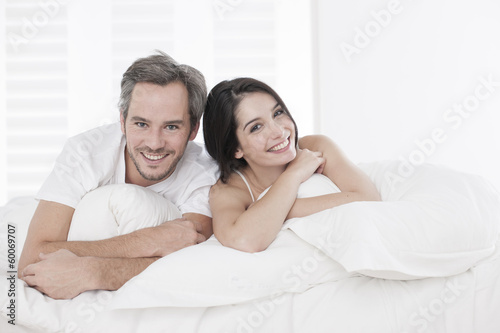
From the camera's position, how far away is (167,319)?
115 cm

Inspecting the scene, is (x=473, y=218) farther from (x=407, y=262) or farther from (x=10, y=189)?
(x=10, y=189)

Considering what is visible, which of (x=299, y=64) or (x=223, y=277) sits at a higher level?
(x=299, y=64)

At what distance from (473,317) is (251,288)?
52 cm

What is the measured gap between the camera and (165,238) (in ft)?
4.57

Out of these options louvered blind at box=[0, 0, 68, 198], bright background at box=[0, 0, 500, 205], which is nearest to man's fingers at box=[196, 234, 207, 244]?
bright background at box=[0, 0, 500, 205]

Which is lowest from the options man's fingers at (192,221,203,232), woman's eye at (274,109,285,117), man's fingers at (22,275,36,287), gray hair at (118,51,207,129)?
man's fingers at (22,275,36,287)

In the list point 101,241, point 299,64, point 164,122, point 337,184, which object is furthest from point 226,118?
point 299,64

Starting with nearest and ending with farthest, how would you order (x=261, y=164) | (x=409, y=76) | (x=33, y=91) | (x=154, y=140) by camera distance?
(x=154, y=140) → (x=261, y=164) → (x=409, y=76) → (x=33, y=91)

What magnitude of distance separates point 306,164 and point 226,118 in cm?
33

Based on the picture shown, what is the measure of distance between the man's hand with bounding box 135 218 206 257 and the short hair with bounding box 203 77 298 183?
32cm

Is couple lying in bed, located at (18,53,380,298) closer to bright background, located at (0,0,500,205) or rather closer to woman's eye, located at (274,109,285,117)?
woman's eye, located at (274,109,285,117)

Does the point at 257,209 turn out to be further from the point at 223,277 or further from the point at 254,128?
the point at 254,128

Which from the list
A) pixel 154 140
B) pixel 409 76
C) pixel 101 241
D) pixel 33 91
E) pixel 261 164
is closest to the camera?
pixel 101 241

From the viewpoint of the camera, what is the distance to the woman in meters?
1.37
